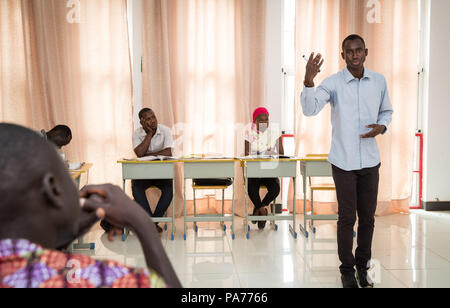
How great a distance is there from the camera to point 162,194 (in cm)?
390

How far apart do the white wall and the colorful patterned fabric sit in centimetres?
525

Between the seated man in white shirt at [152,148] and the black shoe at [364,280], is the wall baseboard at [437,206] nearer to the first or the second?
the black shoe at [364,280]

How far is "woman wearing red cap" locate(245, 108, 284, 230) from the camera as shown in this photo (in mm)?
4012

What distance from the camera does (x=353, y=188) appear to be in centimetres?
223

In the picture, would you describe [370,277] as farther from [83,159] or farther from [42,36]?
[42,36]

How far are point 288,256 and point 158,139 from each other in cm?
195

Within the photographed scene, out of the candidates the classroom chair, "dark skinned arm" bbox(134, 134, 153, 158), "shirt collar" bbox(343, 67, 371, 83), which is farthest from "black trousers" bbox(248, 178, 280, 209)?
"shirt collar" bbox(343, 67, 371, 83)

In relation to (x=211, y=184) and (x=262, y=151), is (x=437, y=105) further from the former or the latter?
(x=211, y=184)

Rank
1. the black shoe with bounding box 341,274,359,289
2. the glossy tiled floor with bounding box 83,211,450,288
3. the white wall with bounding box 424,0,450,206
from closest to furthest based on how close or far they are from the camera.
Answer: the black shoe with bounding box 341,274,359,289 < the glossy tiled floor with bounding box 83,211,450,288 < the white wall with bounding box 424,0,450,206

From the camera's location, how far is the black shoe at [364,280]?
2.27 m

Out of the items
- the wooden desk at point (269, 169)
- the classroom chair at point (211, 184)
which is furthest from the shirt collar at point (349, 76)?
the classroom chair at point (211, 184)

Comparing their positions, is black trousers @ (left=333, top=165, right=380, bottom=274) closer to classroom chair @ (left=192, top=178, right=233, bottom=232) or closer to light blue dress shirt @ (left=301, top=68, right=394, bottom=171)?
light blue dress shirt @ (left=301, top=68, right=394, bottom=171)
